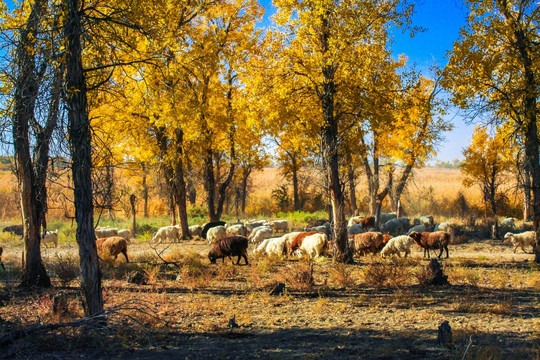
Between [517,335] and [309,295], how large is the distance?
4167 millimetres

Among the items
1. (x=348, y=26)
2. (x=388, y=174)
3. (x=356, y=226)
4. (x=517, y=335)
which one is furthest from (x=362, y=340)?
(x=388, y=174)

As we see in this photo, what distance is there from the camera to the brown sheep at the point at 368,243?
1553cm

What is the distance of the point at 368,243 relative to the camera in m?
15.5

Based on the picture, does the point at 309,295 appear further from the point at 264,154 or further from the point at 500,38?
the point at 264,154

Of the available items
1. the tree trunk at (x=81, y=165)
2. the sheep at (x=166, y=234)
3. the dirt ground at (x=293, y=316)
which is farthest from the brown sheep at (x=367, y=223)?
the tree trunk at (x=81, y=165)

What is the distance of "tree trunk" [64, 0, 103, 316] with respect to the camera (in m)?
6.27

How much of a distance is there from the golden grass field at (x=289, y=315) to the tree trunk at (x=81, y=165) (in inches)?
25.2

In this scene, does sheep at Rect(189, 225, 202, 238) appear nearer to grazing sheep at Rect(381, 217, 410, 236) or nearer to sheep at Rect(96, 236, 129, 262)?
sheep at Rect(96, 236, 129, 262)

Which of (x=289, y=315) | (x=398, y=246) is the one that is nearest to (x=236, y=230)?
(x=398, y=246)

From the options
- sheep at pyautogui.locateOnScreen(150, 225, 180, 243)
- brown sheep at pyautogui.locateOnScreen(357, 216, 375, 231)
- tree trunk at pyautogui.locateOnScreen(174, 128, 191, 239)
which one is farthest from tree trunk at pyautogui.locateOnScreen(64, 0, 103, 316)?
brown sheep at pyautogui.locateOnScreen(357, 216, 375, 231)

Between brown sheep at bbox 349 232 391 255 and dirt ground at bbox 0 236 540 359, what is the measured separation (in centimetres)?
304

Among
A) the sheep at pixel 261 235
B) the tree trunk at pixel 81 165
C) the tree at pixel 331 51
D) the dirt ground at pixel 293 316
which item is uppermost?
the tree at pixel 331 51

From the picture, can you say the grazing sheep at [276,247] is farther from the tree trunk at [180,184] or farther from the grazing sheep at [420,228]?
the grazing sheep at [420,228]

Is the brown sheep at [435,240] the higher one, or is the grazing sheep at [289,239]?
the grazing sheep at [289,239]
